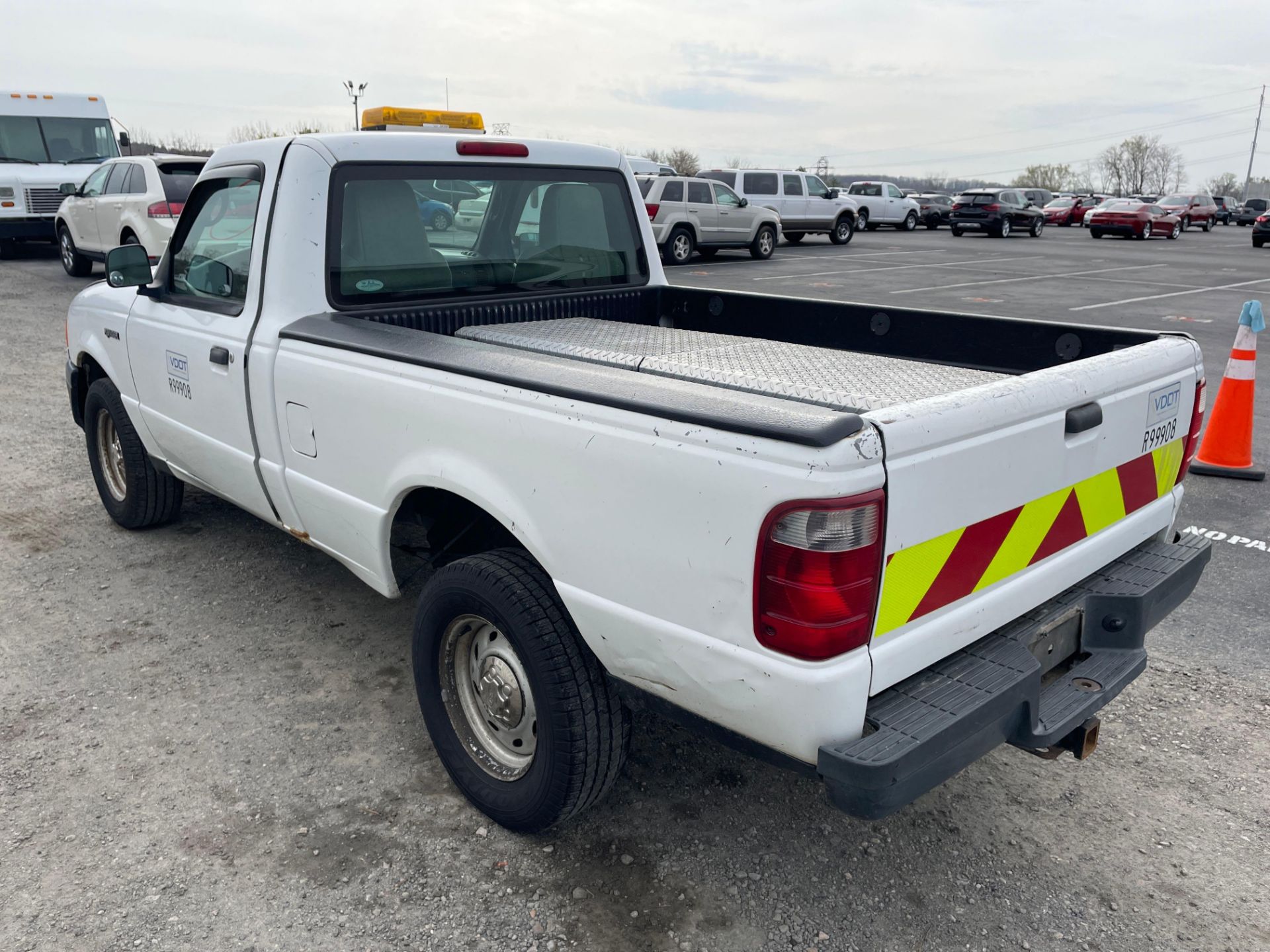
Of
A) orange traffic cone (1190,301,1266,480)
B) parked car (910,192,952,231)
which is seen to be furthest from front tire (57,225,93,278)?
parked car (910,192,952,231)

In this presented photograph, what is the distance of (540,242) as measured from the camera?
412cm

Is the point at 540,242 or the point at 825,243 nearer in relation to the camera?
the point at 540,242

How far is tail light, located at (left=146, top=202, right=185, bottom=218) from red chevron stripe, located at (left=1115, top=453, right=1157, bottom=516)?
1311 centimetres

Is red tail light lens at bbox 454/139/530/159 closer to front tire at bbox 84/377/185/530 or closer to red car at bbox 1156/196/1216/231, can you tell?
front tire at bbox 84/377/185/530

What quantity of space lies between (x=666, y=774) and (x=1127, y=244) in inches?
1329

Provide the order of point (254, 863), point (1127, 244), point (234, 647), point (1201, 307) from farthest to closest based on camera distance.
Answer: point (1127, 244), point (1201, 307), point (234, 647), point (254, 863)

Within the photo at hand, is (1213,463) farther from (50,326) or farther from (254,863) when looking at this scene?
(50,326)

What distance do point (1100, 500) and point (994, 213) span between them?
33.2 metres

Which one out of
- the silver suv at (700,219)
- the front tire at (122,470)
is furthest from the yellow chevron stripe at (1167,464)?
the silver suv at (700,219)

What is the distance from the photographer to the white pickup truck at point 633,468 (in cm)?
208

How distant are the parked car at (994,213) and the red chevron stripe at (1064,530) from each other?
33.3 meters

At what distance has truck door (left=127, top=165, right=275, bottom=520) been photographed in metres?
3.66

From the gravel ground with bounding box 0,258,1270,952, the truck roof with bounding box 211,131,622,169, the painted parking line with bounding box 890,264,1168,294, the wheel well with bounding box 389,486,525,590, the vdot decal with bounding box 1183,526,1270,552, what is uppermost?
the truck roof with bounding box 211,131,622,169

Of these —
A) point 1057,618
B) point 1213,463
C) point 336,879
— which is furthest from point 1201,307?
point 336,879
